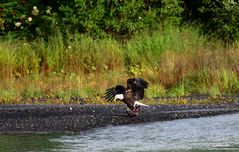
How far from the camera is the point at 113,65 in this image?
19938 mm

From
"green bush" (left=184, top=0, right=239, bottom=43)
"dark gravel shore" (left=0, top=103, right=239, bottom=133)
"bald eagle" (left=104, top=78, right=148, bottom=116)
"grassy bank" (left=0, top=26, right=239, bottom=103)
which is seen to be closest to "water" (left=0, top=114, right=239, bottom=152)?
→ "dark gravel shore" (left=0, top=103, right=239, bottom=133)

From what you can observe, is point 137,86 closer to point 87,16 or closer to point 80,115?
point 80,115

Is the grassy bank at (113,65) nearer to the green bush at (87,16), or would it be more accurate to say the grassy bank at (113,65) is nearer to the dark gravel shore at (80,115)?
the green bush at (87,16)

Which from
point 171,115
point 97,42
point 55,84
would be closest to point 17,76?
point 55,84

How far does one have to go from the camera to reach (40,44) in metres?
20.7

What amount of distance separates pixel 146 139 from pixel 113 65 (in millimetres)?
7800

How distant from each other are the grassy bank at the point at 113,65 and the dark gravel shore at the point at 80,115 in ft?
4.70

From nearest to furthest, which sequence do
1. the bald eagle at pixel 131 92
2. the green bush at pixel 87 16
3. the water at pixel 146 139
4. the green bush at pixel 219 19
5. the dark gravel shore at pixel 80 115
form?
the water at pixel 146 139 < the dark gravel shore at pixel 80 115 < the bald eagle at pixel 131 92 < the green bush at pixel 87 16 < the green bush at pixel 219 19

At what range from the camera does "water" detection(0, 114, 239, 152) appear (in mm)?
11555

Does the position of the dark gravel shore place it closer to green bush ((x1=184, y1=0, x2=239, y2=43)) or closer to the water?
the water

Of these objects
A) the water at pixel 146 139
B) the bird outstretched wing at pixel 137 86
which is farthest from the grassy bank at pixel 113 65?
the water at pixel 146 139

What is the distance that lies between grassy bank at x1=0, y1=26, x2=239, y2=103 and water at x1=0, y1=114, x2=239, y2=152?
3380 mm

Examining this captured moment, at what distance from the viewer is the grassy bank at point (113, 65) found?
17703 mm

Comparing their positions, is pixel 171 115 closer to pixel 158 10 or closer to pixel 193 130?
pixel 193 130
